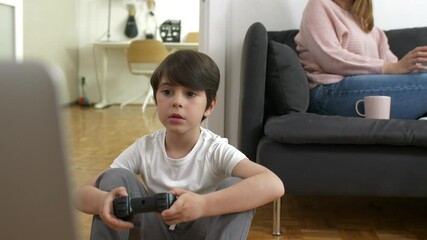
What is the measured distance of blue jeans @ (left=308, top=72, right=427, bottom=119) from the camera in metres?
1.48

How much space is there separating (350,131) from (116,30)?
14.7ft

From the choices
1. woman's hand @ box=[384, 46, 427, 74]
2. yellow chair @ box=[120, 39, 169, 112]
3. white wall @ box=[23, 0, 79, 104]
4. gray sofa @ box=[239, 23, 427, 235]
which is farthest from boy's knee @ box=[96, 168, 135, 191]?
yellow chair @ box=[120, 39, 169, 112]

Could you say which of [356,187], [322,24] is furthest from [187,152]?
[322,24]

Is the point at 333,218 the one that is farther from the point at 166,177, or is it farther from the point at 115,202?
the point at 115,202

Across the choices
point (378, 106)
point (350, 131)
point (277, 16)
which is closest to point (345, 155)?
point (350, 131)

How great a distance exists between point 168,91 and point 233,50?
1156 millimetres

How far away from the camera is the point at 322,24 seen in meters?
1.63

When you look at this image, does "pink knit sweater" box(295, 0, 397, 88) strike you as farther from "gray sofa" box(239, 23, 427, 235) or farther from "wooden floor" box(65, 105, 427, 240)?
"wooden floor" box(65, 105, 427, 240)

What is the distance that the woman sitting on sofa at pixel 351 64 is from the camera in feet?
4.89

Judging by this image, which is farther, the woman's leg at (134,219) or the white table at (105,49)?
the white table at (105,49)

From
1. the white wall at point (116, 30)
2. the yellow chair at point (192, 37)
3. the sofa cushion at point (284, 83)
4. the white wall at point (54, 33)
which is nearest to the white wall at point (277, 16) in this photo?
the sofa cushion at point (284, 83)

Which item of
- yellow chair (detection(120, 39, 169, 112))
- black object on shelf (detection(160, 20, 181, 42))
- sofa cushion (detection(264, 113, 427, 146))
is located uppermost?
black object on shelf (detection(160, 20, 181, 42))

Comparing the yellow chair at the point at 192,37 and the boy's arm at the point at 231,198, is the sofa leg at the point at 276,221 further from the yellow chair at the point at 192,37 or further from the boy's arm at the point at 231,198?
the yellow chair at the point at 192,37

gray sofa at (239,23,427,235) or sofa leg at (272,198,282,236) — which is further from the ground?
gray sofa at (239,23,427,235)
